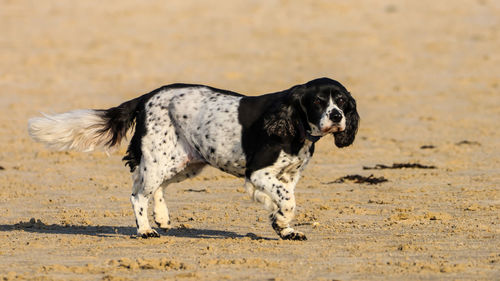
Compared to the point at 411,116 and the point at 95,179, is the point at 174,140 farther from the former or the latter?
the point at 411,116

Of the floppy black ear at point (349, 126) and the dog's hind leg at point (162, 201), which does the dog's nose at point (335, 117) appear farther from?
the dog's hind leg at point (162, 201)

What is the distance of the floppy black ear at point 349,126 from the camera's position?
8320 mm

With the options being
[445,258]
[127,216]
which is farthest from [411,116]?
[445,258]

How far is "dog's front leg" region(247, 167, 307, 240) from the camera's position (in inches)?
329

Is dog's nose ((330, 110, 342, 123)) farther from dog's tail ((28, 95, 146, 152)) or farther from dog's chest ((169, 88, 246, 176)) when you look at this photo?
dog's tail ((28, 95, 146, 152))

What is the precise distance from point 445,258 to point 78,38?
65.5 ft

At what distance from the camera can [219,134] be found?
8648mm

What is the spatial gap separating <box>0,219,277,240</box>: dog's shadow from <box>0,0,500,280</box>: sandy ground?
0.03 metres

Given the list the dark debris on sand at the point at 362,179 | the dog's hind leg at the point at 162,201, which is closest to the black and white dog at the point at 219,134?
the dog's hind leg at the point at 162,201

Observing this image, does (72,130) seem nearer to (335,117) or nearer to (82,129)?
(82,129)

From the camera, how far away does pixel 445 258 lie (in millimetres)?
7531

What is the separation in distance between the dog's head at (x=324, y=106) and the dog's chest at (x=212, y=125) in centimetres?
66

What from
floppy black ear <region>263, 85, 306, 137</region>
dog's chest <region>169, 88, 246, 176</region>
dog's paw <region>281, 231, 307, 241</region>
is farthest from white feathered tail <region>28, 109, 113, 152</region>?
dog's paw <region>281, 231, 307, 241</region>

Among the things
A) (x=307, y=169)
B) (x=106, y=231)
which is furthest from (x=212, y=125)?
(x=307, y=169)
